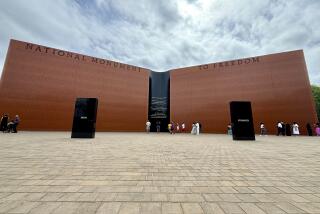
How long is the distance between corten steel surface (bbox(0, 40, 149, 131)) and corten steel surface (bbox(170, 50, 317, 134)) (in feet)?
20.8

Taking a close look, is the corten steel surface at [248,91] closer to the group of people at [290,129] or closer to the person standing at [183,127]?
the person standing at [183,127]

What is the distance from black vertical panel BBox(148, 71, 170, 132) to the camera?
31078 millimetres

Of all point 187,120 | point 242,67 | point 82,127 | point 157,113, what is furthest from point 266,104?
point 82,127

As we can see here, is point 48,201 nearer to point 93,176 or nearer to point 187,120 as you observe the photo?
point 93,176

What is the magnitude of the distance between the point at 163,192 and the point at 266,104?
2512 cm

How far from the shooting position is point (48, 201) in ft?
8.34

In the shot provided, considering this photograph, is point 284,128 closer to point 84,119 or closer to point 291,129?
point 291,129

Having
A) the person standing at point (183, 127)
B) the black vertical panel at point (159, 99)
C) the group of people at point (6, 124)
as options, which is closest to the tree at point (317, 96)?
the person standing at point (183, 127)

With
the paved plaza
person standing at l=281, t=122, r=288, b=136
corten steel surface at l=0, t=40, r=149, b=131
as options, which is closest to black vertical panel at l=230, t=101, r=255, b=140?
the paved plaza

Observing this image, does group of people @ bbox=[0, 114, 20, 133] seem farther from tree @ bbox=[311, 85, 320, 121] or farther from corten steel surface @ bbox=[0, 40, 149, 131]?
tree @ bbox=[311, 85, 320, 121]

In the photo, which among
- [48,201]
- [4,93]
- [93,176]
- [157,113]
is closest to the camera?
[48,201]

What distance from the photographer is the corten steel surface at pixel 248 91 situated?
22.7m

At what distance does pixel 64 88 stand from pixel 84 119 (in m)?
13.3

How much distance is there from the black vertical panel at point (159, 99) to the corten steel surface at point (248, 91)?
4.72 ft
